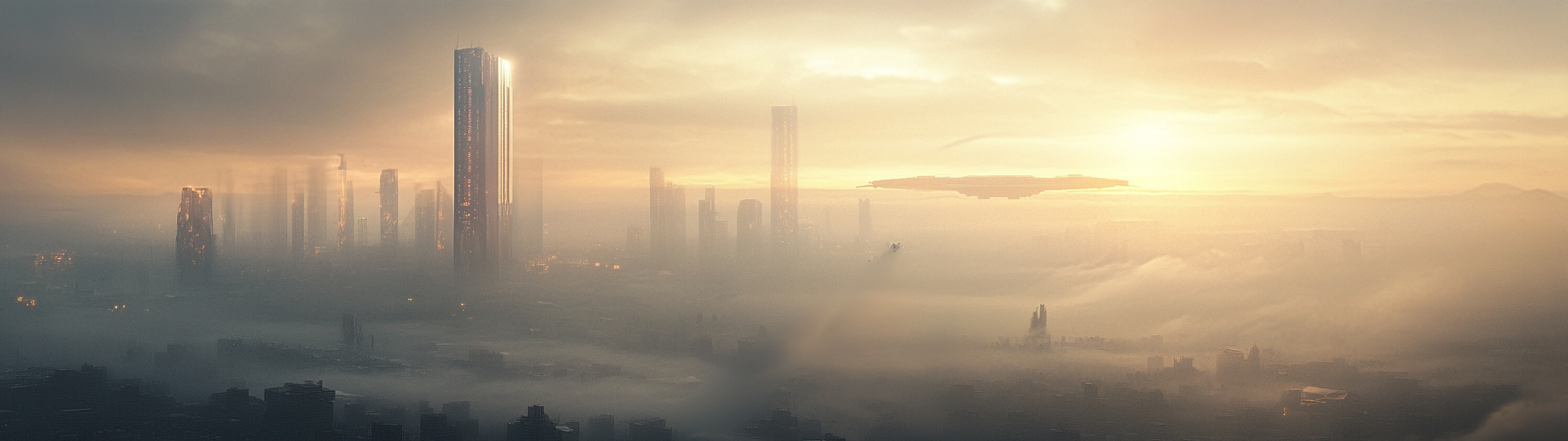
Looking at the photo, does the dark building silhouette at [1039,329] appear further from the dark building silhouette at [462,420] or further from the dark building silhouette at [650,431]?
the dark building silhouette at [462,420]

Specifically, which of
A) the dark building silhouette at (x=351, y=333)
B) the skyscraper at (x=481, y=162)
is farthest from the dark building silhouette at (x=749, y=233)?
the dark building silhouette at (x=351, y=333)

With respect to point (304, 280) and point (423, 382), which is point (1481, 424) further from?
point (304, 280)

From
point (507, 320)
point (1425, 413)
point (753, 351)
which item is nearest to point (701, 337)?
point (753, 351)

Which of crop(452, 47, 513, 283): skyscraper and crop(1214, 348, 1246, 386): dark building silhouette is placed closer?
crop(1214, 348, 1246, 386): dark building silhouette

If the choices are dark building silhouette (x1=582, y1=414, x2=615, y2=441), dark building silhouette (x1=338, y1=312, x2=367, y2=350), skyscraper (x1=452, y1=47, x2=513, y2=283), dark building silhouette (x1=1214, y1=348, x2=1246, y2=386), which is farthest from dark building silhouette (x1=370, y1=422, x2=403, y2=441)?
dark building silhouette (x1=1214, y1=348, x2=1246, y2=386)

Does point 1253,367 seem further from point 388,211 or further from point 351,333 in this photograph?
point 388,211

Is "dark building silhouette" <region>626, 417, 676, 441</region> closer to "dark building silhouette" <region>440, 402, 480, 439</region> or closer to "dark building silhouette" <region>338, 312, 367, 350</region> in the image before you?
"dark building silhouette" <region>440, 402, 480, 439</region>
